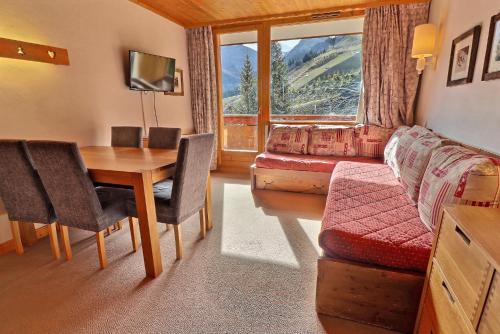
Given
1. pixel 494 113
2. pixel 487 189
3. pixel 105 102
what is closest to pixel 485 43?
pixel 494 113


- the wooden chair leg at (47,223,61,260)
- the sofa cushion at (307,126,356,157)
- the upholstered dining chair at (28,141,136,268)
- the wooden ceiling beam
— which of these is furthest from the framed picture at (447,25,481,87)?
the wooden chair leg at (47,223,61,260)

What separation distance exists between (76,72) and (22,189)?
134 cm

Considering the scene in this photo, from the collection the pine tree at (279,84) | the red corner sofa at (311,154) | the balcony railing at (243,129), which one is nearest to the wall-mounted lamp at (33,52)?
the red corner sofa at (311,154)

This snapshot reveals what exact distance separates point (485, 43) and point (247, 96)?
3.02 meters

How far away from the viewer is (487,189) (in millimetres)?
1142

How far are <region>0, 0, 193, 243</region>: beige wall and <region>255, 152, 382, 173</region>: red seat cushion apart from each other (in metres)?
1.70

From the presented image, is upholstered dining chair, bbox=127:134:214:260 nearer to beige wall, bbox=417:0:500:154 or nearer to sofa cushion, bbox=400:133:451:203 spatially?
sofa cushion, bbox=400:133:451:203

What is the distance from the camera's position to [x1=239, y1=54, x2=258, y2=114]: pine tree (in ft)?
13.7

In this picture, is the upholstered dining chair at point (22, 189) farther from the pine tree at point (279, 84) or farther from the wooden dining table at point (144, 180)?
the pine tree at point (279, 84)

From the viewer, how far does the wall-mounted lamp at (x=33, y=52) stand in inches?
77.6

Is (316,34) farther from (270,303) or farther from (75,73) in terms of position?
(270,303)

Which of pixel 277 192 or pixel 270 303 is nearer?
pixel 270 303

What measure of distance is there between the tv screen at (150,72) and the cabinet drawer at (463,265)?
3.21 m

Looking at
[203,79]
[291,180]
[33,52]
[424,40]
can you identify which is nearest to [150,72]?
[203,79]
